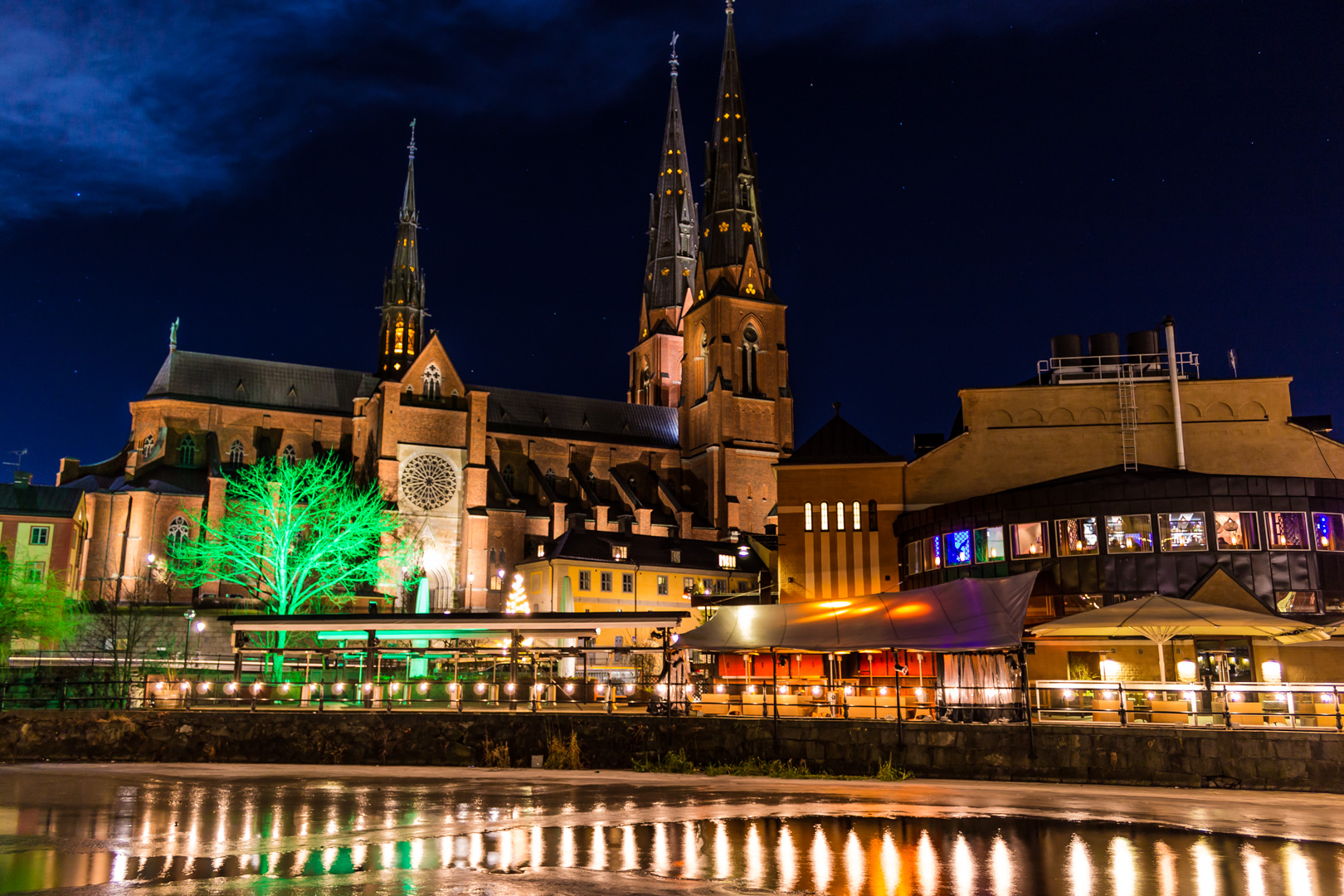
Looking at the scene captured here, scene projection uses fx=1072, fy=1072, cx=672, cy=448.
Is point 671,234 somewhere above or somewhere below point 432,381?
above

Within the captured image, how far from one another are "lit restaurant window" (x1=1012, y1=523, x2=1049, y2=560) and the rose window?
161ft

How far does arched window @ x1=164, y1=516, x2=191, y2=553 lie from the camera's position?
65812mm

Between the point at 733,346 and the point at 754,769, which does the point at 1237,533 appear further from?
the point at 733,346

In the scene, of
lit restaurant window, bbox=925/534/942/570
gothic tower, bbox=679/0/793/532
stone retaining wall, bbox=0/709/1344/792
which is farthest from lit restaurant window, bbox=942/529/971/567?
gothic tower, bbox=679/0/793/532

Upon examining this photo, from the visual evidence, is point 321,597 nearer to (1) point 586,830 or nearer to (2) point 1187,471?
(2) point 1187,471

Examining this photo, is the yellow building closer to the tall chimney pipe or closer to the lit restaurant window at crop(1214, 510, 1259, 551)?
the tall chimney pipe

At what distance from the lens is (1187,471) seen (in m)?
35.6

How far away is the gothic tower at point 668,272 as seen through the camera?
342ft

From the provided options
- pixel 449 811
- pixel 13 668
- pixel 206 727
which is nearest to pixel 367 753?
pixel 206 727

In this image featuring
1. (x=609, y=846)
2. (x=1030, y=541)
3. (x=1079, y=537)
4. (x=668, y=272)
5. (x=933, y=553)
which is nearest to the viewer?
(x=609, y=846)

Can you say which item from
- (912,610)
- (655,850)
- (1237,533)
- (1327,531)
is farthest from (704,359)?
(655,850)

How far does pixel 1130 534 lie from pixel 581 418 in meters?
65.9

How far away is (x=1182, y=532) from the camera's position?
30.7 meters

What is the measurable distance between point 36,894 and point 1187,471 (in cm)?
3424
